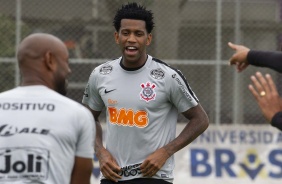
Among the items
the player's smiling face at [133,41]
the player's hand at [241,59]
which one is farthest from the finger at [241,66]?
the player's smiling face at [133,41]

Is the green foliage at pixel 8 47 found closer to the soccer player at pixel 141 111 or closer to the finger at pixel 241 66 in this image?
the soccer player at pixel 141 111

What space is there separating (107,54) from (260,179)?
2831mm

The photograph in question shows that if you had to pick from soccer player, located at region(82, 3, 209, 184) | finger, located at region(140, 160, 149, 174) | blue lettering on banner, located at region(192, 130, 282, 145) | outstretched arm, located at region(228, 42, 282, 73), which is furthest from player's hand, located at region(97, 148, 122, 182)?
blue lettering on banner, located at region(192, 130, 282, 145)

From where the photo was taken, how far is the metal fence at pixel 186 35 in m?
12.4

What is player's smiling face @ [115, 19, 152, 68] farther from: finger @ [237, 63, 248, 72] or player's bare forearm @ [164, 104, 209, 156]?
finger @ [237, 63, 248, 72]

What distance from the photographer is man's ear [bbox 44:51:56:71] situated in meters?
4.59

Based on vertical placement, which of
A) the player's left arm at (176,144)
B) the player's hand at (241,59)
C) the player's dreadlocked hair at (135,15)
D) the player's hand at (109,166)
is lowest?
the player's hand at (109,166)

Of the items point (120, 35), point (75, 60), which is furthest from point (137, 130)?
point (75, 60)

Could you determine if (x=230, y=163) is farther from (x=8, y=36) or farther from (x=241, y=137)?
(x=8, y=36)

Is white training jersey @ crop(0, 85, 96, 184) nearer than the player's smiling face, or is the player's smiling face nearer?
white training jersey @ crop(0, 85, 96, 184)

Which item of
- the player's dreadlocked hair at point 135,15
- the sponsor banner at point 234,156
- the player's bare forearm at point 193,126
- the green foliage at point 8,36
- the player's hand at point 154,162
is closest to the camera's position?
the player's hand at point 154,162

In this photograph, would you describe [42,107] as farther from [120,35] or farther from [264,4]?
[264,4]

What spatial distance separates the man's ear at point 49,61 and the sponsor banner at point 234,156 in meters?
7.54

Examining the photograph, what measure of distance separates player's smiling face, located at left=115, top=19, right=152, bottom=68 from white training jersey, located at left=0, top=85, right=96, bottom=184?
8.20 ft
